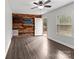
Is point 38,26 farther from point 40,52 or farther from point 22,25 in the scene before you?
point 40,52

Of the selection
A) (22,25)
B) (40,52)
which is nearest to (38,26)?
(22,25)

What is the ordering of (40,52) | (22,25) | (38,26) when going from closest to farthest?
(40,52) → (22,25) → (38,26)

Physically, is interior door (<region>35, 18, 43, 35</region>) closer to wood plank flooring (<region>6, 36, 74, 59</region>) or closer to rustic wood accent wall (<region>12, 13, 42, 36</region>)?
rustic wood accent wall (<region>12, 13, 42, 36</region>)

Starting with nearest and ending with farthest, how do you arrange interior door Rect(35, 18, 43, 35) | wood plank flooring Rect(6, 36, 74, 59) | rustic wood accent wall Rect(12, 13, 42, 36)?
wood plank flooring Rect(6, 36, 74, 59)
rustic wood accent wall Rect(12, 13, 42, 36)
interior door Rect(35, 18, 43, 35)

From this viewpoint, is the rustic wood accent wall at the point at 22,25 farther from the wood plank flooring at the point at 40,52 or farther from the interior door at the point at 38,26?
the wood plank flooring at the point at 40,52

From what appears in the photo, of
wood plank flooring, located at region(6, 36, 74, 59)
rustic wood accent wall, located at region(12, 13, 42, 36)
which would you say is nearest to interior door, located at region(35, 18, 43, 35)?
rustic wood accent wall, located at region(12, 13, 42, 36)

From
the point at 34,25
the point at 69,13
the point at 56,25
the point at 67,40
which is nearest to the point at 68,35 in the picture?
the point at 67,40

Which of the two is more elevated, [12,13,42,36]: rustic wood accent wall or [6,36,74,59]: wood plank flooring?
[12,13,42,36]: rustic wood accent wall

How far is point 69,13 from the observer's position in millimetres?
5297

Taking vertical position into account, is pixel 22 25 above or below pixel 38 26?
above

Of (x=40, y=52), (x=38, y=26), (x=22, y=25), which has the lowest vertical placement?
(x=40, y=52)

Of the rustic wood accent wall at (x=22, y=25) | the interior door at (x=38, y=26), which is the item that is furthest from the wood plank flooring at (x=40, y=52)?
the interior door at (x=38, y=26)
